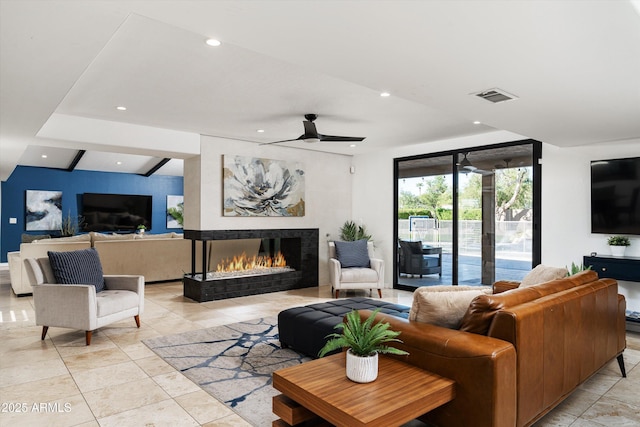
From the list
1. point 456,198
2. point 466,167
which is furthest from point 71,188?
point 466,167

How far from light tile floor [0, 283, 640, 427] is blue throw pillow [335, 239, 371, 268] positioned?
2.41 meters

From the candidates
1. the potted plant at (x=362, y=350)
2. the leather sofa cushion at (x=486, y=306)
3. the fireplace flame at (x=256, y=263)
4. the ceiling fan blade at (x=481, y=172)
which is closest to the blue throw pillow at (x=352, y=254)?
the fireplace flame at (x=256, y=263)

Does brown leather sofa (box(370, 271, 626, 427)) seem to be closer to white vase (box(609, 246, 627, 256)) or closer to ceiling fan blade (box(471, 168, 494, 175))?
white vase (box(609, 246, 627, 256))

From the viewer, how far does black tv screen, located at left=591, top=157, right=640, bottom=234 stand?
4.45 meters

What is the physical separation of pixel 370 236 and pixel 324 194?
3.71ft

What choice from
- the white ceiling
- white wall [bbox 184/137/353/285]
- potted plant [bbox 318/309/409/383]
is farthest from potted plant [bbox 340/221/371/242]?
potted plant [bbox 318/309/409/383]

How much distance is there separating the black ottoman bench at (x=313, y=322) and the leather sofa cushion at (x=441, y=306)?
78 centimetres

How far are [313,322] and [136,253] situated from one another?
494cm

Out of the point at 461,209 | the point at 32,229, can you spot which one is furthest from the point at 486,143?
the point at 32,229

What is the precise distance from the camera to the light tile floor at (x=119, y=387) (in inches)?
98.3

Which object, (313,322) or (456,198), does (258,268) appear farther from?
(313,322)

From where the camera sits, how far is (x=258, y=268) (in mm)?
6988

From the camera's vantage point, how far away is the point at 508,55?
2127 millimetres

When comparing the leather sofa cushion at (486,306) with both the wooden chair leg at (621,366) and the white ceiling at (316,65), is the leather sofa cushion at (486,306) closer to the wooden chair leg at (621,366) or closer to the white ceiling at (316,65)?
the white ceiling at (316,65)
